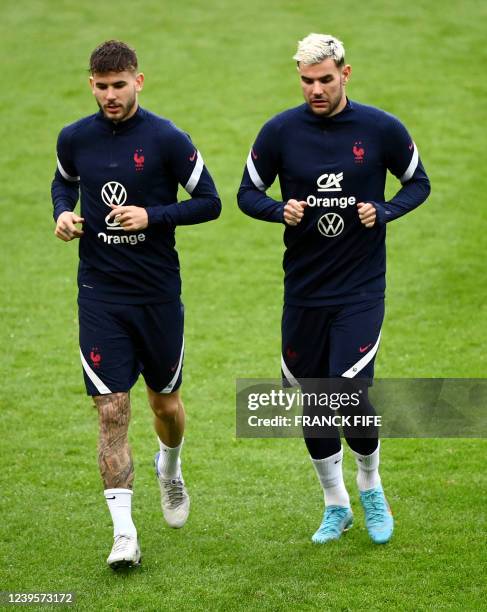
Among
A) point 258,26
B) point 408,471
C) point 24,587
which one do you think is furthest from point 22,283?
point 258,26

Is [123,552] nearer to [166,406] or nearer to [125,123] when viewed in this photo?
[166,406]

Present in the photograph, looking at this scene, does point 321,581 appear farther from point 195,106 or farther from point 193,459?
point 195,106

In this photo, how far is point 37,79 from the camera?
20.0 m

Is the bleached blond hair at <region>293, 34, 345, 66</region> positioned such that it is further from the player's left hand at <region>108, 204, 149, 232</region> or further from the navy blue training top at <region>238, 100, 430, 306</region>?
the player's left hand at <region>108, 204, 149, 232</region>

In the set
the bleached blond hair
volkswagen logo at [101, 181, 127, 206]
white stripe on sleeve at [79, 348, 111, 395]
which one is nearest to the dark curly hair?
volkswagen logo at [101, 181, 127, 206]

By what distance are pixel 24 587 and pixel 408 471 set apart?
9.80 ft

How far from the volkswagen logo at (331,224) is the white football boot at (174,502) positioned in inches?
72.3

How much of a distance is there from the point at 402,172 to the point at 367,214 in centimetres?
51

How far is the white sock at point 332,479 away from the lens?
22.5 feet

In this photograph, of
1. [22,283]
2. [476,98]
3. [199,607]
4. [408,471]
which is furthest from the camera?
[476,98]

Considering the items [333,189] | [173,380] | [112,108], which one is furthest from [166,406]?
[112,108]

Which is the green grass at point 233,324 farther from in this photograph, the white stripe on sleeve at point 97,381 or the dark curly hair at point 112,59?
the dark curly hair at point 112,59

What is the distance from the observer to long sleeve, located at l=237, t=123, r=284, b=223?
21.2 feet

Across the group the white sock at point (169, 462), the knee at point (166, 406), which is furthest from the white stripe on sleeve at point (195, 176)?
the white sock at point (169, 462)
